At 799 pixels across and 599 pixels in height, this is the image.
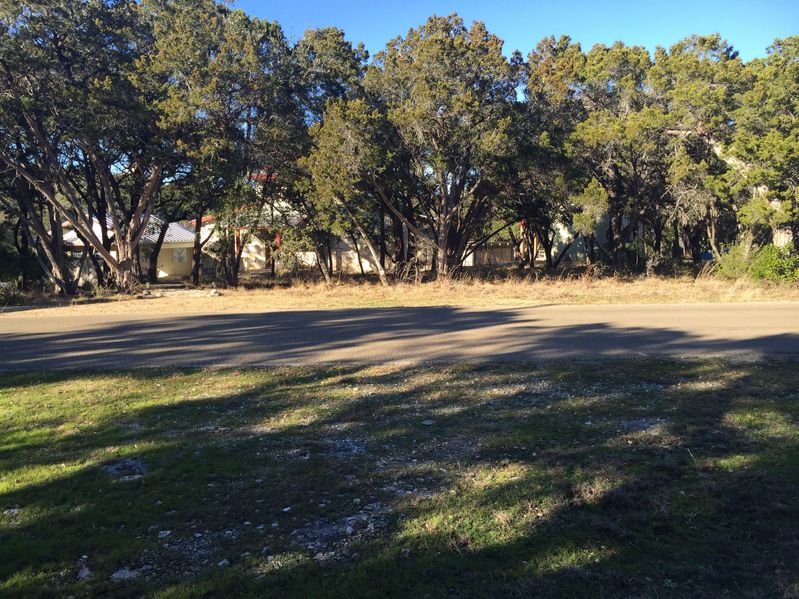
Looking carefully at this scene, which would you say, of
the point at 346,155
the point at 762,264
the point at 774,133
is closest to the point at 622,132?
the point at 774,133

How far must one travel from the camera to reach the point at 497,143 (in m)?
21.8

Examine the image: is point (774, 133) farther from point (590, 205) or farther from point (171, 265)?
point (171, 265)

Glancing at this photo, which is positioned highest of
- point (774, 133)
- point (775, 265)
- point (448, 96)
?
point (448, 96)

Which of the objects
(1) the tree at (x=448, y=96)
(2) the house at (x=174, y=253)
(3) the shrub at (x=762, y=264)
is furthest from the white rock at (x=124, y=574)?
(2) the house at (x=174, y=253)

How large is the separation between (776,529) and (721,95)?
973 inches

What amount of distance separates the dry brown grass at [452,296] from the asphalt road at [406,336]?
81.0 inches

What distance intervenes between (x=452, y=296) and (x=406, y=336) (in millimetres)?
9464

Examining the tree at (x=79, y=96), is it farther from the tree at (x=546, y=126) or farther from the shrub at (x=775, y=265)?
the shrub at (x=775, y=265)

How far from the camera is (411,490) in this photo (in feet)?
14.9

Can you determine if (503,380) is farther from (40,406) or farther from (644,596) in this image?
(40,406)

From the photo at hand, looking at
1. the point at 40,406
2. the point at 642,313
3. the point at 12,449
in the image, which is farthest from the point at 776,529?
the point at 642,313

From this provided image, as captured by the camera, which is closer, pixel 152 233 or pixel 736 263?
pixel 736 263

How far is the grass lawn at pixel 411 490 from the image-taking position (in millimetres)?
3395

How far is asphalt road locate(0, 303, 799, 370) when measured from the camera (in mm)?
9875
